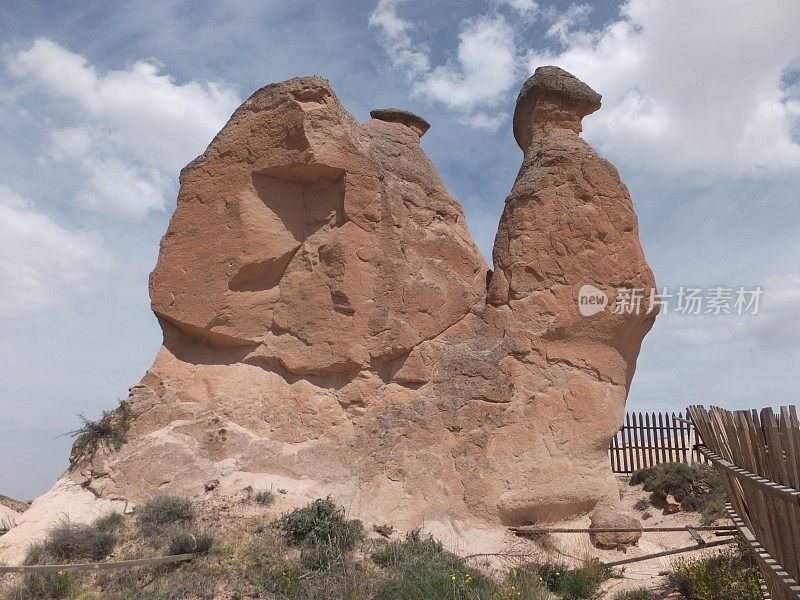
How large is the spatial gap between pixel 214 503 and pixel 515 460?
3.94m

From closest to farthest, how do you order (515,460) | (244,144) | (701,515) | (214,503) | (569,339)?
(214,503), (515,460), (569,339), (244,144), (701,515)

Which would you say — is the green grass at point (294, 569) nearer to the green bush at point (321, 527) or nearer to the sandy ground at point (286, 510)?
the green bush at point (321, 527)

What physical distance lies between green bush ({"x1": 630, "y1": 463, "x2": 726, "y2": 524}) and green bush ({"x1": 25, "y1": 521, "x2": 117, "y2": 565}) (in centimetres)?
949

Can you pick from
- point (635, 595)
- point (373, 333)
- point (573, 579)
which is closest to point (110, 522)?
point (373, 333)

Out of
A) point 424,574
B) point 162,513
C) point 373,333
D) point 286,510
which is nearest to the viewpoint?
point 424,574

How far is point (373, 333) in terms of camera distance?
30.8ft

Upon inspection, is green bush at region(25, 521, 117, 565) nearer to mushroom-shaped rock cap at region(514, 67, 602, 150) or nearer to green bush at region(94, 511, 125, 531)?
green bush at region(94, 511, 125, 531)

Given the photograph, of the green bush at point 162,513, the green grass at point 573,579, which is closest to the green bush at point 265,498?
the green bush at point 162,513

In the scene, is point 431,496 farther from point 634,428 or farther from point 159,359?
point 634,428

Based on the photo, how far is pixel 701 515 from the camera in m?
11.5

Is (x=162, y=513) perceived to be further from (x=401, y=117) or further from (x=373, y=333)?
(x=401, y=117)

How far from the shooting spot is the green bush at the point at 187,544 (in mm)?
7164

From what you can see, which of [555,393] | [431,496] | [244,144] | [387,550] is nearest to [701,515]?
[555,393]

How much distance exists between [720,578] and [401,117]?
29.7ft
